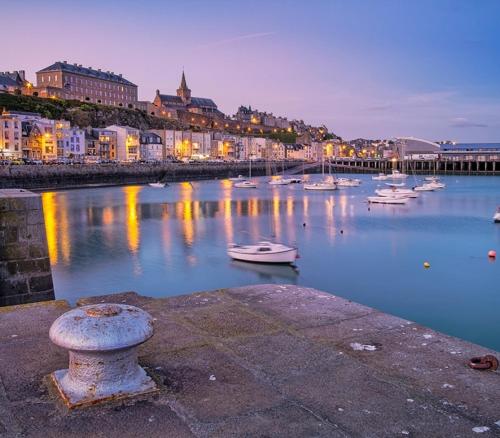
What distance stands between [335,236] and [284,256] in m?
12.0

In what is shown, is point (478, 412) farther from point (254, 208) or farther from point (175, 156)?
point (175, 156)

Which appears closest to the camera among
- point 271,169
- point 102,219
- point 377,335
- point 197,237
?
point 377,335

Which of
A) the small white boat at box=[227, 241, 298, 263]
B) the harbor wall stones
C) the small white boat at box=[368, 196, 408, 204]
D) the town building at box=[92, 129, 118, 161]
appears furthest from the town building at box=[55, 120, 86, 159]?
the harbor wall stones

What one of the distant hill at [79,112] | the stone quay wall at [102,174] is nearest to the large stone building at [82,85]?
the distant hill at [79,112]

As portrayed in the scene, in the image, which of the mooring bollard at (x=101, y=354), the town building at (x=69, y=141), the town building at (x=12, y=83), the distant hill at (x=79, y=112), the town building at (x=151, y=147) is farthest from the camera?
the town building at (x=12, y=83)

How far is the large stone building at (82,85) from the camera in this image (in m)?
152

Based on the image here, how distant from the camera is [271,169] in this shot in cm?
13650

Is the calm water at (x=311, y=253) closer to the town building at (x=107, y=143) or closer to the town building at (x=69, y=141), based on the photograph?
the town building at (x=69, y=141)

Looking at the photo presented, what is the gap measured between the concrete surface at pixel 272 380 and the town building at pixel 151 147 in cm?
12226

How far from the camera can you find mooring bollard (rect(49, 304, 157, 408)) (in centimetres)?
523

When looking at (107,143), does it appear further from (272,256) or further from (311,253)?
(272,256)

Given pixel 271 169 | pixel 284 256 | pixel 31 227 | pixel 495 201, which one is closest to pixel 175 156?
pixel 271 169

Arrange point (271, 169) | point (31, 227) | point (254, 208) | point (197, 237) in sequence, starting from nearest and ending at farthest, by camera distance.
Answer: point (31, 227)
point (197, 237)
point (254, 208)
point (271, 169)

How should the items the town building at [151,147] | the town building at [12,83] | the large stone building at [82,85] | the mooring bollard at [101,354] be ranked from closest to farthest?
the mooring bollard at [101,354] → the town building at [151,147] → the town building at [12,83] → the large stone building at [82,85]
